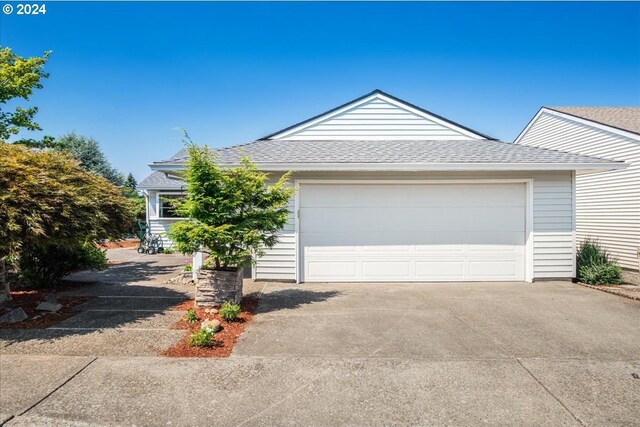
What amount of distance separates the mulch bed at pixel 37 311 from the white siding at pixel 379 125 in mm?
6945

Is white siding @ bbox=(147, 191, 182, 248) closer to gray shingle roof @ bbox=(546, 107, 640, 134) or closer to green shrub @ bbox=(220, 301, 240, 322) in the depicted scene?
green shrub @ bbox=(220, 301, 240, 322)

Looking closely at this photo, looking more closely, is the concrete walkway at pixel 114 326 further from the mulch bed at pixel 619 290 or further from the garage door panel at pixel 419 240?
the mulch bed at pixel 619 290

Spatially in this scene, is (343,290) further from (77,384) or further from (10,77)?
(10,77)

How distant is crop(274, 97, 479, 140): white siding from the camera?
9.73 metres

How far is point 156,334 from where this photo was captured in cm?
441

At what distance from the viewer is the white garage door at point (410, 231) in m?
7.74

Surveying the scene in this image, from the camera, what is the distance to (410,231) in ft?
25.6

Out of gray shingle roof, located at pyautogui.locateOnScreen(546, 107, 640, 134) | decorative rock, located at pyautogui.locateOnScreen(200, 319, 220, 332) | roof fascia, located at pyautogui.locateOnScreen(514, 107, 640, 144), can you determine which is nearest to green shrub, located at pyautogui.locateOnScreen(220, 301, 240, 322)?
decorative rock, located at pyautogui.locateOnScreen(200, 319, 220, 332)

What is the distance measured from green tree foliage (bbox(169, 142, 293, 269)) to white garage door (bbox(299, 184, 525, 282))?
216 cm

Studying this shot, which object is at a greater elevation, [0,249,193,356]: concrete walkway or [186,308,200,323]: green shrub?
[186,308,200,323]: green shrub

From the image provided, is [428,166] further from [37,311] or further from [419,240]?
[37,311]

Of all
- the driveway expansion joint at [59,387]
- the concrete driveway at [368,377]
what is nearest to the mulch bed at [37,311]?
the concrete driveway at [368,377]

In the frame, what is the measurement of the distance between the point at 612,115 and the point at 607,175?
3211 mm

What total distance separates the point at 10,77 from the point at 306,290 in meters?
12.0
